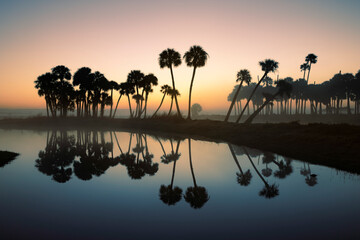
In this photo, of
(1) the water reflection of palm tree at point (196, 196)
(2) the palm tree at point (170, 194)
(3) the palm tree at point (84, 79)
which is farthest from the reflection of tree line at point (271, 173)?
(3) the palm tree at point (84, 79)

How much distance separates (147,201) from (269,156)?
1292cm

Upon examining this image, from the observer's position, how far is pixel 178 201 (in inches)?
357

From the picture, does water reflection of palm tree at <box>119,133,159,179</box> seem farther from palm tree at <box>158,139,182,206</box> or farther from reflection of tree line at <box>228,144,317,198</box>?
reflection of tree line at <box>228,144,317,198</box>

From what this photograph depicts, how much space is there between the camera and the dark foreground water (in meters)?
6.64

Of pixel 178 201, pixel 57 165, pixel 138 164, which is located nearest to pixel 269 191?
pixel 178 201

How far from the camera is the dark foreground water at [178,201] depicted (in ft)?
21.8

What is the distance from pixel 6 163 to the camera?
16.2 m

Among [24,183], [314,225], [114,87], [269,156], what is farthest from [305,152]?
[114,87]

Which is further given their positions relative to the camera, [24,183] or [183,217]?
[24,183]

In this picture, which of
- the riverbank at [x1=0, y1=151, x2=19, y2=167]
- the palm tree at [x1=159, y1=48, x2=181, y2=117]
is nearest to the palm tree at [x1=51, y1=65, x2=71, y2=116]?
the palm tree at [x1=159, y1=48, x2=181, y2=117]

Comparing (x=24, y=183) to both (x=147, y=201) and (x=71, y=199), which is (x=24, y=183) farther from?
(x=147, y=201)

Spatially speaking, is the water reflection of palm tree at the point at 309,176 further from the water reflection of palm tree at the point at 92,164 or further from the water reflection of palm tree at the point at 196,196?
the water reflection of palm tree at the point at 92,164

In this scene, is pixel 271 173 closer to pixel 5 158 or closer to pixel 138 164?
pixel 138 164

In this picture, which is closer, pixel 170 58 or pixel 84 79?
pixel 170 58
